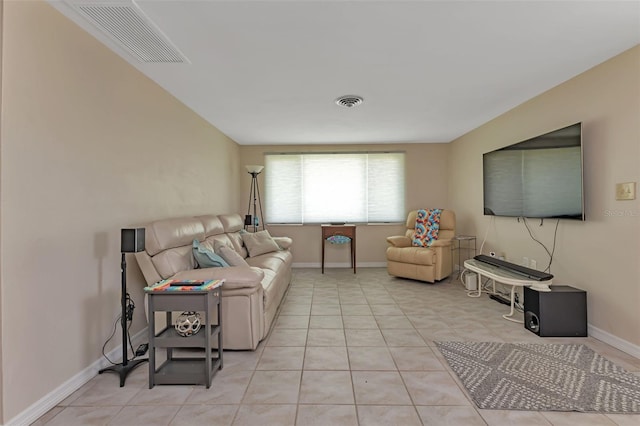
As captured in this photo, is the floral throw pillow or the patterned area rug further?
the floral throw pillow

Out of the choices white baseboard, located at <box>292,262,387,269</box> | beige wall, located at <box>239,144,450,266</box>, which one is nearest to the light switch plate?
beige wall, located at <box>239,144,450,266</box>

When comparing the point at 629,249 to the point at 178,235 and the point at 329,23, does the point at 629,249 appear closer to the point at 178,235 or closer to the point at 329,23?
the point at 329,23

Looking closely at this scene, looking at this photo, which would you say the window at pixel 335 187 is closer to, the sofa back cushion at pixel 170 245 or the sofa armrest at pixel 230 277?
the sofa back cushion at pixel 170 245

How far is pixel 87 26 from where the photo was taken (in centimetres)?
196

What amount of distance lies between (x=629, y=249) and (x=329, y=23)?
279 centimetres

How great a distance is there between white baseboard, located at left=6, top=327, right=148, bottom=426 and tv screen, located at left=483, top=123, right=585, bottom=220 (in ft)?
13.0

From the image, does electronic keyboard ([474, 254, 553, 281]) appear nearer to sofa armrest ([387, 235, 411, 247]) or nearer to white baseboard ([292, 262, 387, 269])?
sofa armrest ([387, 235, 411, 247])

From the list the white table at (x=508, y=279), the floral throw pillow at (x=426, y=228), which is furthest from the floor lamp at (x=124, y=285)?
the floral throw pillow at (x=426, y=228)

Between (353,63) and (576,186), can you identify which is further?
(576,186)

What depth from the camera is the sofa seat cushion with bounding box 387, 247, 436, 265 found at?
14.4 ft

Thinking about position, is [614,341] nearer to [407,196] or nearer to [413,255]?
[413,255]

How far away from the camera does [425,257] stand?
14.4 ft

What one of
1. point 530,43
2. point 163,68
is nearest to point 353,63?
point 530,43

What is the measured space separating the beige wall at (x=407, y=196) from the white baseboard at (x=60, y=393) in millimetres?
3655
